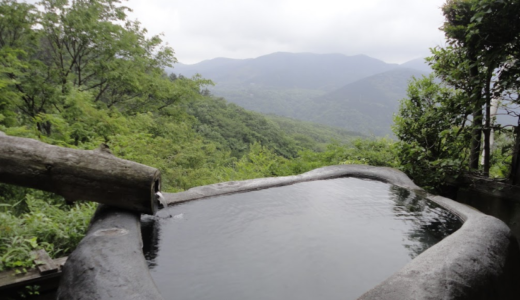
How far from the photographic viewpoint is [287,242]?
2699mm

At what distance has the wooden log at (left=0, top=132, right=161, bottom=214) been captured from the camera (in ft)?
7.73

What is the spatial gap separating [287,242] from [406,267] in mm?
1084

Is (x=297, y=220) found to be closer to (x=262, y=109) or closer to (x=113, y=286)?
(x=113, y=286)

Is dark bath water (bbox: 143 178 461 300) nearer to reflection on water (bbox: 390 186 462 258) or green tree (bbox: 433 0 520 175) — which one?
reflection on water (bbox: 390 186 462 258)

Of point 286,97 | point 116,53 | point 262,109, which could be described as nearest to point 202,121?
point 116,53

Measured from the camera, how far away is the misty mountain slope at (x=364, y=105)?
355 ft

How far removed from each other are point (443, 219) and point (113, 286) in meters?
3.47

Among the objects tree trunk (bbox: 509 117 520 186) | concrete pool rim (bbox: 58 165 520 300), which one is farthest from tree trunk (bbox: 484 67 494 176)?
concrete pool rim (bbox: 58 165 520 300)

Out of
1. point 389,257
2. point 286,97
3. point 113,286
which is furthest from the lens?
point 286,97

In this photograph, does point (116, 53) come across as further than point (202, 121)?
No

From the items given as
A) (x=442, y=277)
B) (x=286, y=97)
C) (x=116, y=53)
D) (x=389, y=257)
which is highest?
(x=286, y=97)

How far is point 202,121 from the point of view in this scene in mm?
27766

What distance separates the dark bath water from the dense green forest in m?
1.18

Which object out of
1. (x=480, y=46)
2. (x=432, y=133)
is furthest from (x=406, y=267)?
(x=432, y=133)
